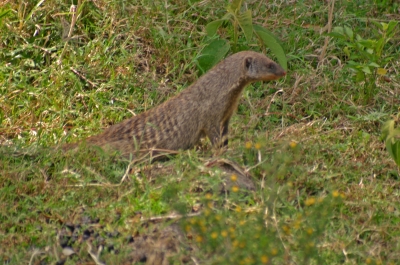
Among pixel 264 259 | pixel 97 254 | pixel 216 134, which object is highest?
pixel 264 259

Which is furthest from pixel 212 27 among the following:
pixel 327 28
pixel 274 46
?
pixel 327 28

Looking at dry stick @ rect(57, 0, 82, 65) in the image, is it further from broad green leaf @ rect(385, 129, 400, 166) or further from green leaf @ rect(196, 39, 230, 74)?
broad green leaf @ rect(385, 129, 400, 166)

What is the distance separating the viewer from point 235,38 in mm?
5078

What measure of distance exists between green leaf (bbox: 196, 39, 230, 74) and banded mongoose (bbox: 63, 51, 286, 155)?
24.0 inches

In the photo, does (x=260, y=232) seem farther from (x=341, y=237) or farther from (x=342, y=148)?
(x=342, y=148)

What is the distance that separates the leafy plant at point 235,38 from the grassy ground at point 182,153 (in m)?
0.18

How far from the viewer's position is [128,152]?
13.9ft

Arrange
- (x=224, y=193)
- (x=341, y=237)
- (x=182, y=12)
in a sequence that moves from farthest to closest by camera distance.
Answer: (x=182, y=12), (x=224, y=193), (x=341, y=237)

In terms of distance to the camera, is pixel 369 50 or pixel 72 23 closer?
pixel 369 50

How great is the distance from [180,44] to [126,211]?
2.16 metres

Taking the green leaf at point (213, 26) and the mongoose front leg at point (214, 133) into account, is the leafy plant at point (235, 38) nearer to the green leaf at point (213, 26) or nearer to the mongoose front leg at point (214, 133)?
the green leaf at point (213, 26)

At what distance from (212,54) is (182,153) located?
1.24m

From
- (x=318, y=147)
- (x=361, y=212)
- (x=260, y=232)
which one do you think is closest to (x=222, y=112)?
(x=318, y=147)

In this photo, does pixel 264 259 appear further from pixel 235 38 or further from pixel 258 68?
pixel 235 38
